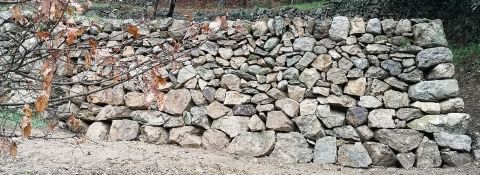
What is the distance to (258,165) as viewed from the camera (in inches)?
198

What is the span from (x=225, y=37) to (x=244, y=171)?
173 cm

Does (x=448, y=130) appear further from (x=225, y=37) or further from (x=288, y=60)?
(x=225, y=37)

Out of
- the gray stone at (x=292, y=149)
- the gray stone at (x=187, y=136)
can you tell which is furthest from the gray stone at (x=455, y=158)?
the gray stone at (x=187, y=136)

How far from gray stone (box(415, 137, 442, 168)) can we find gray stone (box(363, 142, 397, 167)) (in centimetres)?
26

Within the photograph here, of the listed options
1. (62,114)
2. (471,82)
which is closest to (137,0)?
(62,114)

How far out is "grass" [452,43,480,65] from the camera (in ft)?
25.8

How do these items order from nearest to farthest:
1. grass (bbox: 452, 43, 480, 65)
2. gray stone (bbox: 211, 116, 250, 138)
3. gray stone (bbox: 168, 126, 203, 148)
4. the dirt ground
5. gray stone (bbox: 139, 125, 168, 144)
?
1. the dirt ground
2. gray stone (bbox: 211, 116, 250, 138)
3. gray stone (bbox: 168, 126, 203, 148)
4. gray stone (bbox: 139, 125, 168, 144)
5. grass (bbox: 452, 43, 480, 65)

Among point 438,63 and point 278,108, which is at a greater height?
point 438,63

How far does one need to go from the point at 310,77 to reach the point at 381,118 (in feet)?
2.94

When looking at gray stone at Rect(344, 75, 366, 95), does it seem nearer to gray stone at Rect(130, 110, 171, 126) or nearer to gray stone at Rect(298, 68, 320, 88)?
gray stone at Rect(298, 68, 320, 88)

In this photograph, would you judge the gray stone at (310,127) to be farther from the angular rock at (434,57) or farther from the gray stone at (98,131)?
the gray stone at (98,131)

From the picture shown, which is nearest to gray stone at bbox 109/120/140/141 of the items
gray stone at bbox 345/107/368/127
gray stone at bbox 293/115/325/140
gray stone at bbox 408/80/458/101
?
gray stone at bbox 293/115/325/140

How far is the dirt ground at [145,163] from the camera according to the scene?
462 cm

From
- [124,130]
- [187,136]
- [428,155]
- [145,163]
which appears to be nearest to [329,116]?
[428,155]
